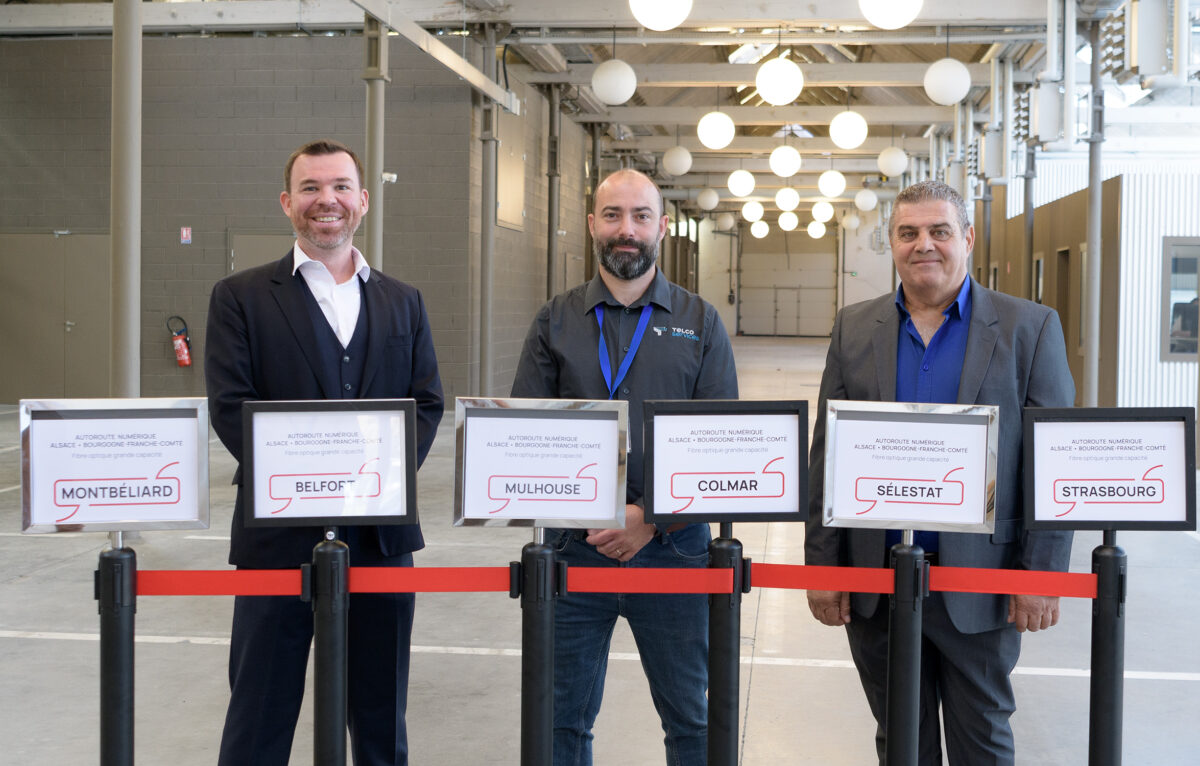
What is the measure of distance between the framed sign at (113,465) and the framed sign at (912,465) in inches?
42.7

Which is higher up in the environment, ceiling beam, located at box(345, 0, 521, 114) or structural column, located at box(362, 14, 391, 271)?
ceiling beam, located at box(345, 0, 521, 114)

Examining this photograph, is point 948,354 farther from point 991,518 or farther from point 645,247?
point 645,247

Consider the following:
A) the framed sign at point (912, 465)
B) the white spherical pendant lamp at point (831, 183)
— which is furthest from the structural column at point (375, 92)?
the white spherical pendant lamp at point (831, 183)

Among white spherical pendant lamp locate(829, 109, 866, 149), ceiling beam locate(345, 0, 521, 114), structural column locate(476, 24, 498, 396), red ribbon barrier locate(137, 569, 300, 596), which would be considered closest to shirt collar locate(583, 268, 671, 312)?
red ribbon barrier locate(137, 569, 300, 596)

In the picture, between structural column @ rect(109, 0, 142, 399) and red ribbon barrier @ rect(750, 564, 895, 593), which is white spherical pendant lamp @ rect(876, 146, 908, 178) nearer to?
structural column @ rect(109, 0, 142, 399)

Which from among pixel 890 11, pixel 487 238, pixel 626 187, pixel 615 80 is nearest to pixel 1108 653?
pixel 626 187

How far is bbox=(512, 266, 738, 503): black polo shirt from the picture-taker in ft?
7.95

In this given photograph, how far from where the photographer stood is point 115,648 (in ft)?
6.31

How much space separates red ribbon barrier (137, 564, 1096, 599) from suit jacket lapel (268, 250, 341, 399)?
0.45 meters

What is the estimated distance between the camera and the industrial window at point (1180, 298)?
10016mm

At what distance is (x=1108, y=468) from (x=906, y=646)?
463mm

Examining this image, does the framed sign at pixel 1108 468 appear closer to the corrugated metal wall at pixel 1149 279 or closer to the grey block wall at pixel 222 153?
the corrugated metal wall at pixel 1149 279

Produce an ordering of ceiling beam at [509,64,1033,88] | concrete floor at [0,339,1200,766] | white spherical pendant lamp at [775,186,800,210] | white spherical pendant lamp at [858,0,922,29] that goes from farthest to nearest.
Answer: white spherical pendant lamp at [775,186,800,210]
ceiling beam at [509,64,1033,88]
white spherical pendant lamp at [858,0,922,29]
concrete floor at [0,339,1200,766]

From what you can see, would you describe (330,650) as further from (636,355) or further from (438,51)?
(438,51)
